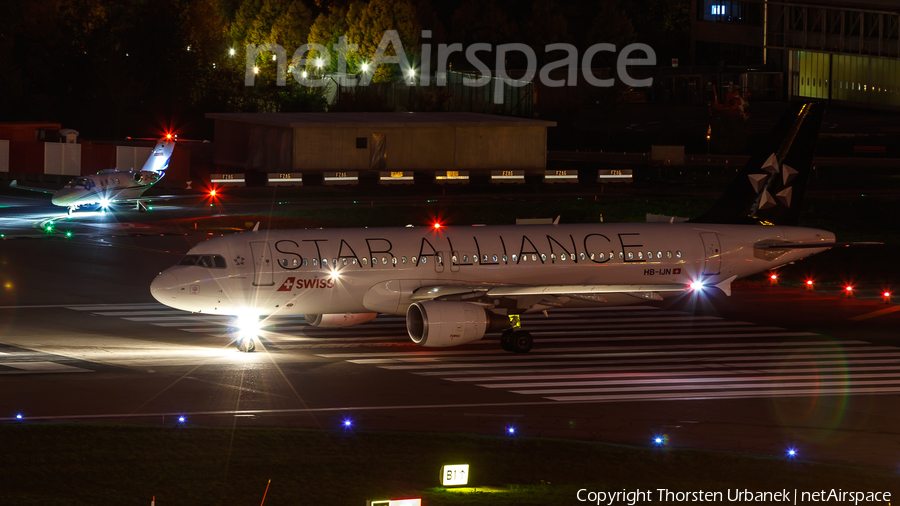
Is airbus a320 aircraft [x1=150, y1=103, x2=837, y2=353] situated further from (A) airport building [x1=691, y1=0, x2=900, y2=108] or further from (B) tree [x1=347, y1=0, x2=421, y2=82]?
(B) tree [x1=347, y1=0, x2=421, y2=82]

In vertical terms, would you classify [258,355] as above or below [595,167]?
below

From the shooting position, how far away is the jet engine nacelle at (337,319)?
37688 millimetres

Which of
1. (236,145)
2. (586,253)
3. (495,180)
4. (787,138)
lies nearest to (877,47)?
(495,180)

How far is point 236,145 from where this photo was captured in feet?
330

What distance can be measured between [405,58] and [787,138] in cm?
9767

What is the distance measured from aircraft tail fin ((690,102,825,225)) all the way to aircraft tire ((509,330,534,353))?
35.1 feet

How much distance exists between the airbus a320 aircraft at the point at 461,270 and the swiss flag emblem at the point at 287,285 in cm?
3

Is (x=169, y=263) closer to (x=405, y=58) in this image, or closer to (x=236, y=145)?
(x=236, y=145)
